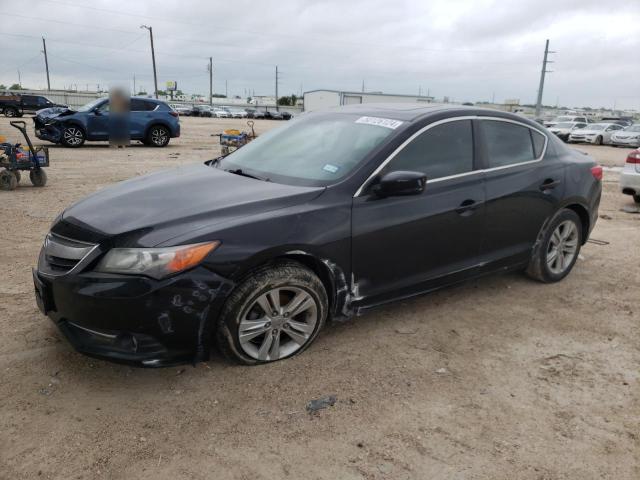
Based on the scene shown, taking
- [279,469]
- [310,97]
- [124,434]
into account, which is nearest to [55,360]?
[124,434]

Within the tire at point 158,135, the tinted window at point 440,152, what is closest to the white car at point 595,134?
the tire at point 158,135

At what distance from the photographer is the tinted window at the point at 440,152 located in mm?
3580

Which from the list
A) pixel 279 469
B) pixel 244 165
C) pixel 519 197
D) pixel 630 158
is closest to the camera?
pixel 279 469

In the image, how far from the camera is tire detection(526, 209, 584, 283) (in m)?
4.59

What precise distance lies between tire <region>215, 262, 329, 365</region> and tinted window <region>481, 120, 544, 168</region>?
6.16 ft

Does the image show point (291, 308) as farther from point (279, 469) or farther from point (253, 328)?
point (279, 469)

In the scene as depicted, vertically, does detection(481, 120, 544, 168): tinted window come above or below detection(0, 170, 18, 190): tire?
above

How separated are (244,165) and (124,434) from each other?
206 centimetres

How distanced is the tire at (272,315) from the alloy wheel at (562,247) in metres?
2.49

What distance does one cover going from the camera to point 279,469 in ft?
7.85

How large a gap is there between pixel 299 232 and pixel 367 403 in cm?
103

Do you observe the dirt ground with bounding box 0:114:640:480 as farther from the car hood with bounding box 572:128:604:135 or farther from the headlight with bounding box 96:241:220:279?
the car hood with bounding box 572:128:604:135

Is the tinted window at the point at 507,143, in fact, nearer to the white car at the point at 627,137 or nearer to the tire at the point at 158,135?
the tire at the point at 158,135

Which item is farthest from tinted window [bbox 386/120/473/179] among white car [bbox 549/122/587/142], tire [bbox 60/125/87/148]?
white car [bbox 549/122/587/142]
